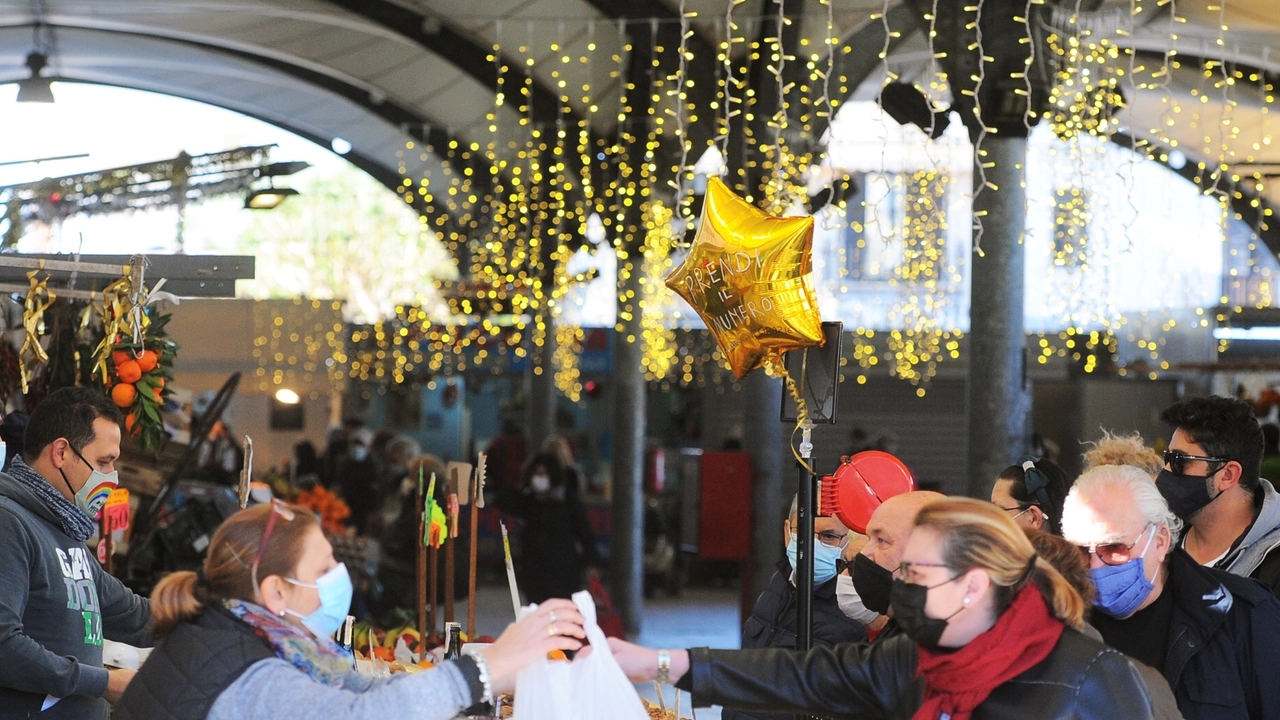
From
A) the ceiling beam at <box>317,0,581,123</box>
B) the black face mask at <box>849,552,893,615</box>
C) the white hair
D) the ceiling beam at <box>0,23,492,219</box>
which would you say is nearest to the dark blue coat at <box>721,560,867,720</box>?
the black face mask at <box>849,552,893,615</box>

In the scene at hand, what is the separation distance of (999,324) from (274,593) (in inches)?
220

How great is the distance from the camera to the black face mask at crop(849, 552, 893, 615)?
2863 mm

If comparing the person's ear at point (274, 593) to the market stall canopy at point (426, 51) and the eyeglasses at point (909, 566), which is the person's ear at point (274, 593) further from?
the market stall canopy at point (426, 51)

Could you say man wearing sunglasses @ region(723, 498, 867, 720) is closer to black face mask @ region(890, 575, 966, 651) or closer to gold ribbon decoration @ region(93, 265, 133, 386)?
black face mask @ region(890, 575, 966, 651)

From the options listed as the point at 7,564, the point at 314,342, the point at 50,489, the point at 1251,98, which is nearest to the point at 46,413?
the point at 50,489

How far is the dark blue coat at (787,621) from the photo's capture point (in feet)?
11.6

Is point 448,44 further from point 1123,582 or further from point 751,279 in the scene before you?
point 1123,582

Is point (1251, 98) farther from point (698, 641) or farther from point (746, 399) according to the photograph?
point (698, 641)

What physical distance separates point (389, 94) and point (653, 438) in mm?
7276

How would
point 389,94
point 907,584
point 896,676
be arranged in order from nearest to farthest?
point 907,584
point 896,676
point 389,94

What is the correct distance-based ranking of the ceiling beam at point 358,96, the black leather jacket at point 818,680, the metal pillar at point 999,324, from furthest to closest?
the ceiling beam at point 358,96 < the metal pillar at point 999,324 < the black leather jacket at point 818,680

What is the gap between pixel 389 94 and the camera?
15984 mm

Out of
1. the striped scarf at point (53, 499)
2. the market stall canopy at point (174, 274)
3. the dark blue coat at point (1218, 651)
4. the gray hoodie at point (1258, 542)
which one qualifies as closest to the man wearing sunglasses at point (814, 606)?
the dark blue coat at point (1218, 651)

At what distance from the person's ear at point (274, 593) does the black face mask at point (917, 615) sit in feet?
3.47
